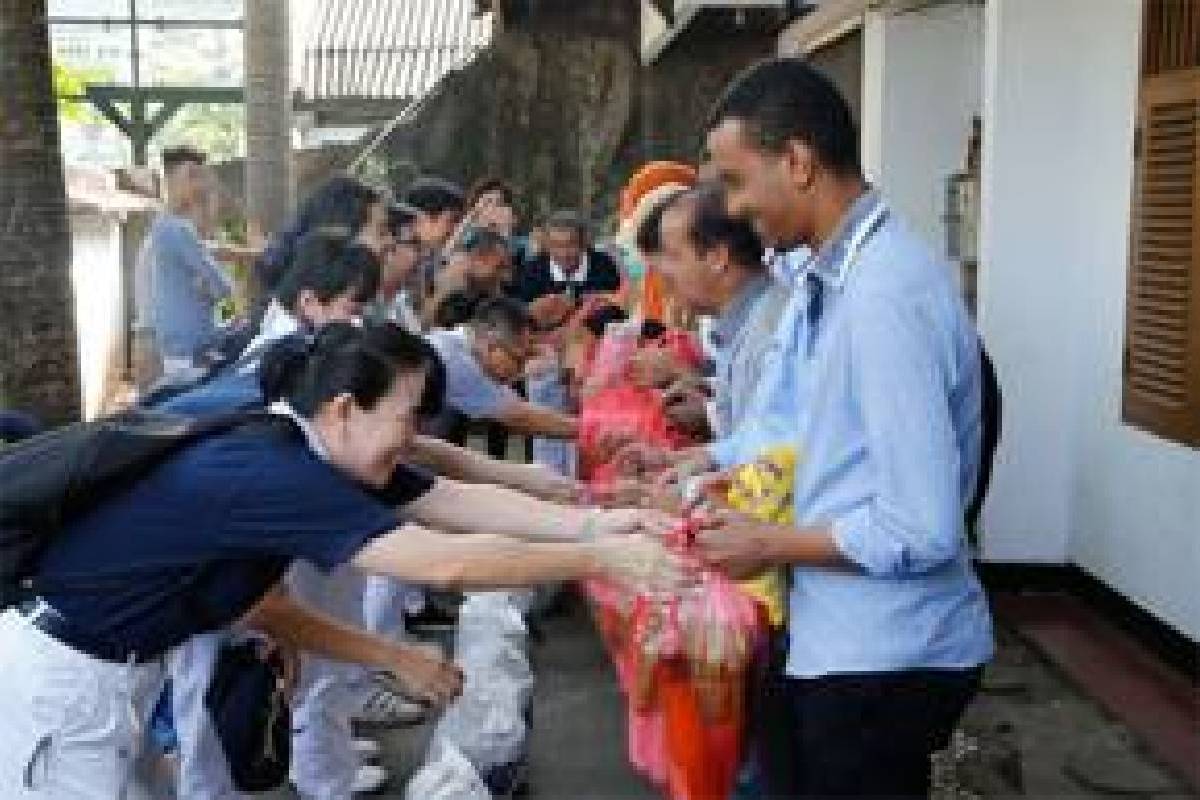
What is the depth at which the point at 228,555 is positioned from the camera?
276 cm

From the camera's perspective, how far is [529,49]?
636 inches

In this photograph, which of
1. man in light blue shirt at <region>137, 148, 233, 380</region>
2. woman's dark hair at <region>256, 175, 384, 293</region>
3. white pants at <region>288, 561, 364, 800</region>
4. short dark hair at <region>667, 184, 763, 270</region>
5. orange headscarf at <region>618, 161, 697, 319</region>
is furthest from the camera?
man in light blue shirt at <region>137, 148, 233, 380</region>

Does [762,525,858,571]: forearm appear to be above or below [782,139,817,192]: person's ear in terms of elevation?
below

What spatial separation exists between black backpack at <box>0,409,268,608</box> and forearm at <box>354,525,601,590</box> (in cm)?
37

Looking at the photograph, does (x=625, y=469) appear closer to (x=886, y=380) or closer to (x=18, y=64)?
(x=886, y=380)

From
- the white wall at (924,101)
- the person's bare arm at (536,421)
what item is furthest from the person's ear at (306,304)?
the white wall at (924,101)

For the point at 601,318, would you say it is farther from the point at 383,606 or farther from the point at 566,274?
the point at 383,606

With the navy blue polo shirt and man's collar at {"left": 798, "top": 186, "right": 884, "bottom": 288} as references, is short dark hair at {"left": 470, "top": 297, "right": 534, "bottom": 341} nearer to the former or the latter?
the navy blue polo shirt

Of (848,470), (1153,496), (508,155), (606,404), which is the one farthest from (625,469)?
(508,155)

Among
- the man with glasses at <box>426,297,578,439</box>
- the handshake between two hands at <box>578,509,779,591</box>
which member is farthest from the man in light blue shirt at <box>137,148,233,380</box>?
the handshake between two hands at <box>578,509,779,591</box>

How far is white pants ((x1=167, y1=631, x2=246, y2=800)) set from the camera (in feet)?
12.7

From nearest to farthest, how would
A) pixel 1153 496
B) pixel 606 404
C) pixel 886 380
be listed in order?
pixel 886 380
pixel 606 404
pixel 1153 496

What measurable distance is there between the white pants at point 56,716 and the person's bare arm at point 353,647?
0.31m

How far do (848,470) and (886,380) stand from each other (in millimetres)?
184
